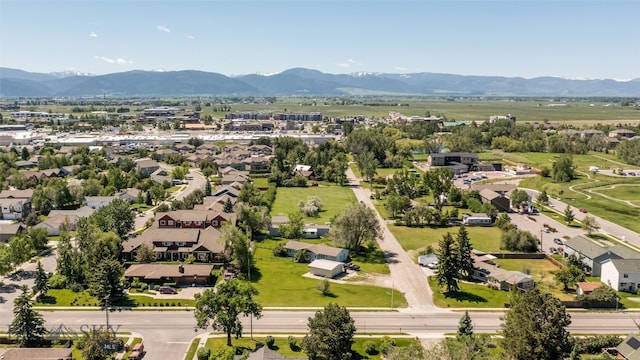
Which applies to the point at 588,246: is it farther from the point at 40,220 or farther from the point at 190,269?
the point at 40,220

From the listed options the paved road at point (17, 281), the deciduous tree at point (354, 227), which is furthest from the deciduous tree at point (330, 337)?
the paved road at point (17, 281)

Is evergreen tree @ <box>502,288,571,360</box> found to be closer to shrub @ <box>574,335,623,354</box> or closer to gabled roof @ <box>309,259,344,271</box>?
shrub @ <box>574,335,623,354</box>

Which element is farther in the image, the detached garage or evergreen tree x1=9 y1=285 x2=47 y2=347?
the detached garage

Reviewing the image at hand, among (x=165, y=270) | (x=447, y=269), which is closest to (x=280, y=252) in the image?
(x=165, y=270)

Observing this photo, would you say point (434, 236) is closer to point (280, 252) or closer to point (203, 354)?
point (280, 252)

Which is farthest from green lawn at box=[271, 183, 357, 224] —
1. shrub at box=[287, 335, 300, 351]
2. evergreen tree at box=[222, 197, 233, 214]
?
shrub at box=[287, 335, 300, 351]

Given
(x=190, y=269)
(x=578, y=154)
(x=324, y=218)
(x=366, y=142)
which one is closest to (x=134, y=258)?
(x=190, y=269)

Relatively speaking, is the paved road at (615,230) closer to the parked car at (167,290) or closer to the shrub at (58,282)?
the parked car at (167,290)
